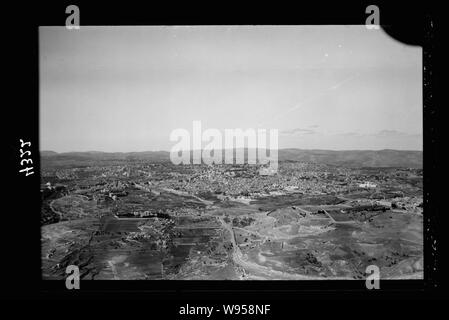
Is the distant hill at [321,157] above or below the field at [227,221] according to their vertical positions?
above

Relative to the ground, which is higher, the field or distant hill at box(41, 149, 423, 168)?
distant hill at box(41, 149, 423, 168)

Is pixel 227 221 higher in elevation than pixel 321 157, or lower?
lower

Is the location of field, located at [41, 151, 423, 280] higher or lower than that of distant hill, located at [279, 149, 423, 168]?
lower

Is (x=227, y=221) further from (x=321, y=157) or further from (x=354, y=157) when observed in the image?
(x=354, y=157)

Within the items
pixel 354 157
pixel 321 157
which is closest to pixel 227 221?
pixel 321 157

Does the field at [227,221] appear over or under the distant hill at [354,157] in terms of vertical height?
under

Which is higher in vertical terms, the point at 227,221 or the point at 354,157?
the point at 354,157
